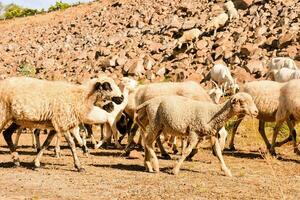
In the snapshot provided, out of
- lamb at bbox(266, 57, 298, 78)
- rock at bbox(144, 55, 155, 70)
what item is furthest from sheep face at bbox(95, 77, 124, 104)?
rock at bbox(144, 55, 155, 70)

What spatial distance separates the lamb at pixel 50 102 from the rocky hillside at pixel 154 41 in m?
16.3

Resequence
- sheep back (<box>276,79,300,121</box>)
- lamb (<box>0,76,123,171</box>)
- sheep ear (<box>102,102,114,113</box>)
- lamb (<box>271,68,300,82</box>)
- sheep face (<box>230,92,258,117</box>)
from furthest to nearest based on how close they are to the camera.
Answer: lamb (<box>271,68,300,82</box>) < sheep ear (<box>102,102,114,113</box>) < sheep back (<box>276,79,300,121</box>) < lamb (<box>0,76,123,171</box>) < sheep face (<box>230,92,258,117</box>)

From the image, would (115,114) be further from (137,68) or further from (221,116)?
(137,68)

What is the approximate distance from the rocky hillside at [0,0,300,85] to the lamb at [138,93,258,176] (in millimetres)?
16519

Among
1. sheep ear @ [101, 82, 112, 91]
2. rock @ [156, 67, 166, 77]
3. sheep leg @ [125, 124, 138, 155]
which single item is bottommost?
rock @ [156, 67, 166, 77]

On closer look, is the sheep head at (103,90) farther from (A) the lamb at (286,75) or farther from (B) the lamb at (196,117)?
(A) the lamb at (286,75)

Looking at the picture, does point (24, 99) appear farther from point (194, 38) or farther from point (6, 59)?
point (6, 59)

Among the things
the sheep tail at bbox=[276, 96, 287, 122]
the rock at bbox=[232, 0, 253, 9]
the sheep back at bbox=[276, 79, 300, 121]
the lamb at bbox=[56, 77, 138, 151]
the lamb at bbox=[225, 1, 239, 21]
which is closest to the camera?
the sheep back at bbox=[276, 79, 300, 121]

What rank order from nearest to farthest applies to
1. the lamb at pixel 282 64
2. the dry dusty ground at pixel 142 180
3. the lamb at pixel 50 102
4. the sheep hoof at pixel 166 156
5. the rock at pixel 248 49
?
the dry dusty ground at pixel 142 180 < the lamb at pixel 50 102 < the sheep hoof at pixel 166 156 < the lamb at pixel 282 64 < the rock at pixel 248 49

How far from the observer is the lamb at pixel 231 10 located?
38.2 meters

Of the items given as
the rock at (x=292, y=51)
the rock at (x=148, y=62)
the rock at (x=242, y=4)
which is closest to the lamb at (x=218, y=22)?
the rock at (x=242, y=4)

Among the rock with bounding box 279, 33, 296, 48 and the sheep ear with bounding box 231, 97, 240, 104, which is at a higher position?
the sheep ear with bounding box 231, 97, 240, 104

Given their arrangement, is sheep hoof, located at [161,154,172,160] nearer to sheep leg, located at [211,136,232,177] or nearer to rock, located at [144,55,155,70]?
sheep leg, located at [211,136,232,177]

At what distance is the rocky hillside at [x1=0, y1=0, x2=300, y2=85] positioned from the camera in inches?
1239
